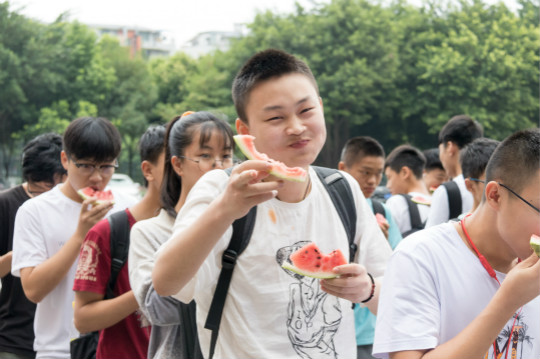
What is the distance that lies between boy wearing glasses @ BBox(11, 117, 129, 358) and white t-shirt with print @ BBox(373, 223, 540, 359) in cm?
242

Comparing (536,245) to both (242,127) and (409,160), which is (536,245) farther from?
(409,160)

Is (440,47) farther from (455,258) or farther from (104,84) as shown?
(455,258)

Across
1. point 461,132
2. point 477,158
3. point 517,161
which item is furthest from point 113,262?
point 461,132

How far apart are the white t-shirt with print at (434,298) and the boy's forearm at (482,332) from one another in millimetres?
121

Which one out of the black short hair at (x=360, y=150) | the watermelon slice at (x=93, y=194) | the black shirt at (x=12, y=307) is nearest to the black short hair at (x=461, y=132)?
the black short hair at (x=360, y=150)

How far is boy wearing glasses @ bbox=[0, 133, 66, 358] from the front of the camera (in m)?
4.73

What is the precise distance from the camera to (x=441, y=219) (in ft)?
18.7

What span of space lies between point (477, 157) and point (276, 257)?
9.91 feet

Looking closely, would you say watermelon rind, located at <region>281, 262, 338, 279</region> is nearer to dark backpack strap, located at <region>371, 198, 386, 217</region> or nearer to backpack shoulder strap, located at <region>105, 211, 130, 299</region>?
backpack shoulder strap, located at <region>105, 211, 130, 299</region>

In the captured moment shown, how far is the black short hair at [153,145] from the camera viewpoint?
452cm

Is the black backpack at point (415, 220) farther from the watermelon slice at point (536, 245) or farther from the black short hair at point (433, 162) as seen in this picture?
the watermelon slice at point (536, 245)

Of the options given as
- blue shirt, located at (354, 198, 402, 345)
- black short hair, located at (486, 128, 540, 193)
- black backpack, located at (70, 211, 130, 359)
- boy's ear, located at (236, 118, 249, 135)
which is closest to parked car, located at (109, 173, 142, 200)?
blue shirt, located at (354, 198, 402, 345)

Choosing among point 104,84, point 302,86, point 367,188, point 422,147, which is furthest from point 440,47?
point 302,86

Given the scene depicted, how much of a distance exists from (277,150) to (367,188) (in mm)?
3899
